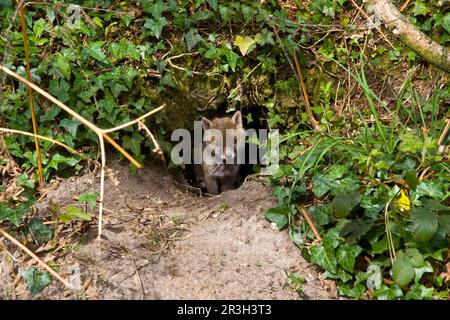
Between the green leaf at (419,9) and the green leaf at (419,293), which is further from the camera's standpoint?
the green leaf at (419,9)

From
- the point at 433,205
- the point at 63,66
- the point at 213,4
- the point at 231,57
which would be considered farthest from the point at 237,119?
the point at 433,205

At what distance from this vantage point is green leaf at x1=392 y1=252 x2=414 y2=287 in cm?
379

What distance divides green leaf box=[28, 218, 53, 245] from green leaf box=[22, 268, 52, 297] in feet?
1.11

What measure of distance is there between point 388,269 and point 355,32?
2.64 meters

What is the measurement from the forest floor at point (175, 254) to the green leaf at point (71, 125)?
1.40 feet

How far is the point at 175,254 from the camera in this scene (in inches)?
166

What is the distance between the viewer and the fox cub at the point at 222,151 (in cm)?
625

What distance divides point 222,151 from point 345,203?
2508mm

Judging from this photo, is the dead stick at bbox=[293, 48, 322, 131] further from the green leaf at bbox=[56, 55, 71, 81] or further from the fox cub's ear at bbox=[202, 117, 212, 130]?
the green leaf at bbox=[56, 55, 71, 81]

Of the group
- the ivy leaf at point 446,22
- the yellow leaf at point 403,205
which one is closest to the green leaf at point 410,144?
the yellow leaf at point 403,205

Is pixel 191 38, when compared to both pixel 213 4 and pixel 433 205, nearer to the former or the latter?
pixel 213 4

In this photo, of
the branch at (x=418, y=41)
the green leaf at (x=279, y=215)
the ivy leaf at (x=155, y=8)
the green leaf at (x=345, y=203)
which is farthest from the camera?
the ivy leaf at (x=155, y=8)

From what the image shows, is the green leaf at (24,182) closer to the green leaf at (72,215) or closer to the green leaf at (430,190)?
the green leaf at (72,215)

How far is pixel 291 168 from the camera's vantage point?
4.66 metres
